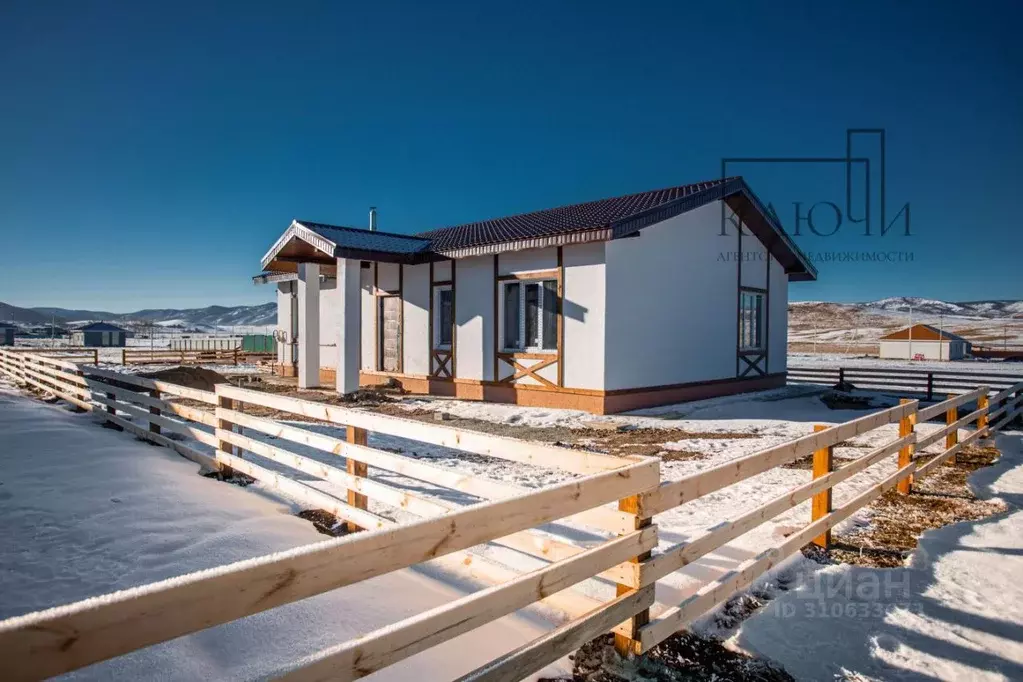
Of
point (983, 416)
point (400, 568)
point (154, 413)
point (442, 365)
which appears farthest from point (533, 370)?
point (400, 568)

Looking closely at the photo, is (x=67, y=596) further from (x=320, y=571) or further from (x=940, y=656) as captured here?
(x=940, y=656)

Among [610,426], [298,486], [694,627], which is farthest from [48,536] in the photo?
[610,426]

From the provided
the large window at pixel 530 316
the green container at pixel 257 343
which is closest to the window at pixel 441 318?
the large window at pixel 530 316

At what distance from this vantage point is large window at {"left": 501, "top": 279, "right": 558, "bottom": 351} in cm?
1218

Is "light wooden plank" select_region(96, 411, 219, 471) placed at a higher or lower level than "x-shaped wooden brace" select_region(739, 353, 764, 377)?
lower

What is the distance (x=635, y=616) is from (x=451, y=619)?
48.3 inches

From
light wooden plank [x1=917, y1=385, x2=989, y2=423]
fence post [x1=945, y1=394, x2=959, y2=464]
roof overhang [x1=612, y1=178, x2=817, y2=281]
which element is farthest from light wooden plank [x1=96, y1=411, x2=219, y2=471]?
fence post [x1=945, y1=394, x2=959, y2=464]

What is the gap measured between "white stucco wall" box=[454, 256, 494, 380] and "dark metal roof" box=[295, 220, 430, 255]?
151 centimetres

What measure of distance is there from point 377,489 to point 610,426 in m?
6.83

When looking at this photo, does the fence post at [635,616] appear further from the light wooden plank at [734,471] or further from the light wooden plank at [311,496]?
the light wooden plank at [311,496]

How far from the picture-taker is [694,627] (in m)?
3.21

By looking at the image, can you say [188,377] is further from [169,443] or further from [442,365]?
[169,443]

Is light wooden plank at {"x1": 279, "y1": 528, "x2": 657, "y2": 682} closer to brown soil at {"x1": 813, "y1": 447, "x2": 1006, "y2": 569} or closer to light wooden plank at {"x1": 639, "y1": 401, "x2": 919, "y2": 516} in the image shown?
light wooden plank at {"x1": 639, "y1": 401, "x2": 919, "y2": 516}

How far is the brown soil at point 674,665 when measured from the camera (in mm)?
Answer: 2744
